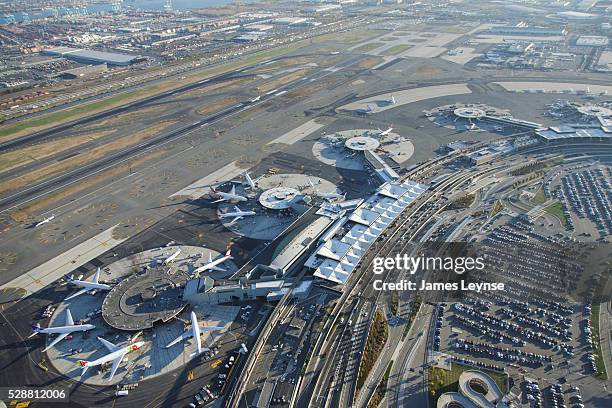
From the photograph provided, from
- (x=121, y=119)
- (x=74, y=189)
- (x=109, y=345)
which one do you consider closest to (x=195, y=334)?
(x=109, y=345)

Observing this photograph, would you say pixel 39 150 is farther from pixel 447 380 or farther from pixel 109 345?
pixel 447 380

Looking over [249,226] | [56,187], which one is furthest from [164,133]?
[249,226]

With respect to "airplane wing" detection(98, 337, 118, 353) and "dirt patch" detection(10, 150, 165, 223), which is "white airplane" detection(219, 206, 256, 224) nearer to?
"airplane wing" detection(98, 337, 118, 353)

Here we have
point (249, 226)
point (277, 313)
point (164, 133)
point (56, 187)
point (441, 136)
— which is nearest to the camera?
point (277, 313)

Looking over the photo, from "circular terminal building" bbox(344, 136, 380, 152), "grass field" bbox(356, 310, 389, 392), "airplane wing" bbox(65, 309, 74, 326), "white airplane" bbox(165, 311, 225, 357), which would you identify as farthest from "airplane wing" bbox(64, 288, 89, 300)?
"circular terminal building" bbox(344, 136, 380, 152)

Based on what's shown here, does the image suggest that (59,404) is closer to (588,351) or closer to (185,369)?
(185,369)
